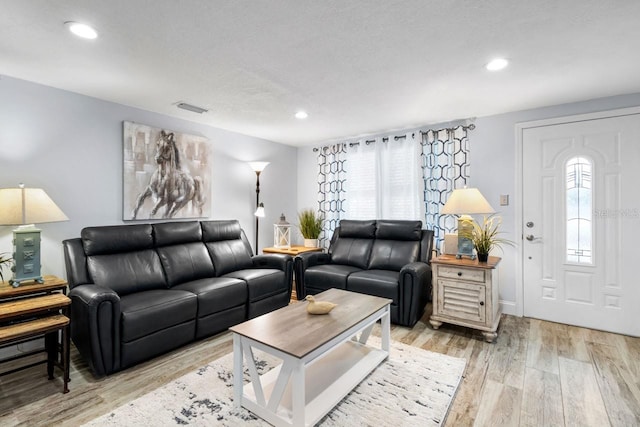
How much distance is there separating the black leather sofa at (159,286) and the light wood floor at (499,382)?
190 mm

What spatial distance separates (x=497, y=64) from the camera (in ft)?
7.57

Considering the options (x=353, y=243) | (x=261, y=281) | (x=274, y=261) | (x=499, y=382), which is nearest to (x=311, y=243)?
(x=353, y=243)

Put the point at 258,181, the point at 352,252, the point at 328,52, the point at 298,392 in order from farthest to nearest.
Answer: the point at 258,181
the point at 352,252
the point at 328,52
the point at 298,392

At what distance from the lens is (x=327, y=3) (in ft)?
5.29

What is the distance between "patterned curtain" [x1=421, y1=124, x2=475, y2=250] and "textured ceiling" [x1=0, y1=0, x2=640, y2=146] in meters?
0.53

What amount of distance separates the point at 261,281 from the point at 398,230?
1.77 metres

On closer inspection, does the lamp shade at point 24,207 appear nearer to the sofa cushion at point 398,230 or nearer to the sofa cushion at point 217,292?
the sofa cushion at point 217,292

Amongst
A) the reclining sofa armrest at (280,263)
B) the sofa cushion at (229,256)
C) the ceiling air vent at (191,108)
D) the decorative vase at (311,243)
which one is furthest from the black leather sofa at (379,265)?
the ceiling air vent at (191,108)

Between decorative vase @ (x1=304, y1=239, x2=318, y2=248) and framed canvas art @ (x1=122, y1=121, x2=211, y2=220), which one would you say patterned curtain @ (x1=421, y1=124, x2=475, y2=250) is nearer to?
Answer: decorative vase @ (x1=304, y1=239, x2=318, y2=248)

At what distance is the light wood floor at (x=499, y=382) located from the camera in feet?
5.99

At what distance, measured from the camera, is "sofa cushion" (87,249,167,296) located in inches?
104

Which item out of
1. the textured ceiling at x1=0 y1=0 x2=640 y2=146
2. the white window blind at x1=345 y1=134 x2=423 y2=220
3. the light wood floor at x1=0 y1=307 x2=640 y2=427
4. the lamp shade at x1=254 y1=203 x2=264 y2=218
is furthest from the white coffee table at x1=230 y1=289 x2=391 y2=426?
the lamp shade at x1=254 y1=203 x2=264 y2=218

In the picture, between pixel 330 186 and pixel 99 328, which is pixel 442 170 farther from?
pixel 99 328

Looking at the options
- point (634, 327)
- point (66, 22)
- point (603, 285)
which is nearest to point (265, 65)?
point (66, 22)
